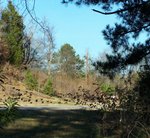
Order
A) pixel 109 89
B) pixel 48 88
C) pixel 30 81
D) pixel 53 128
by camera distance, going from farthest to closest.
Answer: pixel 48 88 → pixel 30 81 → pixel 53 128 → pixel 109 89

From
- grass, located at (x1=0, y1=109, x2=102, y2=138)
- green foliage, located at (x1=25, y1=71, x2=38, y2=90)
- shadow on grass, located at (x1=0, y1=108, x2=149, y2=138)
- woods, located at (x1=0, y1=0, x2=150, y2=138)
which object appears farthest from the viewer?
green foliage, located at (x1=25, y1=71, x2=38, y2=90)

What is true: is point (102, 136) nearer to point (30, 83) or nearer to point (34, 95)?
point (34, 95)

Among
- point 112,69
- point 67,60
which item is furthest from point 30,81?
point 67,60

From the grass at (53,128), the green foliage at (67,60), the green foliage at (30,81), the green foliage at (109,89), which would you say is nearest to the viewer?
the green foliage at (109,89)

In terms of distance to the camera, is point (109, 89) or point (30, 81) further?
point (30, 81)

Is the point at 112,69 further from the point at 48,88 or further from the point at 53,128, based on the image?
the point at 48,88

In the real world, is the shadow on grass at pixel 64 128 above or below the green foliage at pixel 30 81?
below

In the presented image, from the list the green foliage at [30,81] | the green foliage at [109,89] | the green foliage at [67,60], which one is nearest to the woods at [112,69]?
the green foliage at [109,89]

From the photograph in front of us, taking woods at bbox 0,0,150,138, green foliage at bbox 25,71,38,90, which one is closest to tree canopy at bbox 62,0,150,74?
woods at bbox 0,0,150,138

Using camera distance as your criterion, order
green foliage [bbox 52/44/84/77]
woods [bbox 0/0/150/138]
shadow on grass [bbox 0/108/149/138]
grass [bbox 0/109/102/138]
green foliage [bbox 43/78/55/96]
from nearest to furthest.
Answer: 1. woods [bbox 0/0/150/138]
2. shadow on grass [bbox 0/108/149/138]
3. grass [bbox 0/109/102/138]
4. green foliage [bbox 43/78/55/96]
5. green foliage [bbox 52/44/84/77]

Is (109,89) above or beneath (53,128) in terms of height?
above

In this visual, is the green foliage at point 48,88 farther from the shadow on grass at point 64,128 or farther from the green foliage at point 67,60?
the shadow on grass at point 64,128

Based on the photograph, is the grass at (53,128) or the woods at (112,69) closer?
the woods at (112,69)

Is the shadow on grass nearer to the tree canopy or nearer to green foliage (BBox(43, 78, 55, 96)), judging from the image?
the tree canopy
